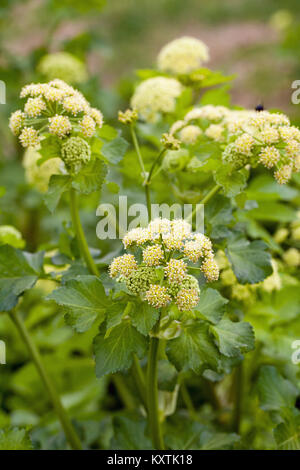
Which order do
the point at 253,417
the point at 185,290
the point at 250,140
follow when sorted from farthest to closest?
1. the point at 253,417
2. the point at 250,140
3. the point at 185,290

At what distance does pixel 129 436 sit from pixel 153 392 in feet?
0.62

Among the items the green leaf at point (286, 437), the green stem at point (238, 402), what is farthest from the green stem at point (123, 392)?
the green leaf at point (286, 437)

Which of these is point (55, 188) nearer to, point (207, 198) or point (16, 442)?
point (207, 198)

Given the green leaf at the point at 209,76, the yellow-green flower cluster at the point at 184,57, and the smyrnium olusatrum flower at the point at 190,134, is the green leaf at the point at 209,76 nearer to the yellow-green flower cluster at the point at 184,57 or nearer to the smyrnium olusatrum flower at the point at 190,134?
the yellow-green flower cluster at the point at 184,57

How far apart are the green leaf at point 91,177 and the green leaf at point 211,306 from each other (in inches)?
9.3

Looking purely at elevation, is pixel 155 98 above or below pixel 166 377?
above

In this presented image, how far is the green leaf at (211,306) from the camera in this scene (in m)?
0.68

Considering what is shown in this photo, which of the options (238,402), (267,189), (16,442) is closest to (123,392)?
(238,402)

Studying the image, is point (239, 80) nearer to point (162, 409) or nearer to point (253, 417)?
point (253, 417)

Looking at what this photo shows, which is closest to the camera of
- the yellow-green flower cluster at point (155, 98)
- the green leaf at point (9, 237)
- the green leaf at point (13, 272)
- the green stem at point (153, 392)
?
the green stem at point (153, 392)

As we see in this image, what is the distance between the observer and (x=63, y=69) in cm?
169

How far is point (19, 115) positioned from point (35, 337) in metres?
1.00

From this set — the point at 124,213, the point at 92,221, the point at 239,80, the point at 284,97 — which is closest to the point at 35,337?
A: the point at 92,221

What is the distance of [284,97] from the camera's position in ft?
9.85
